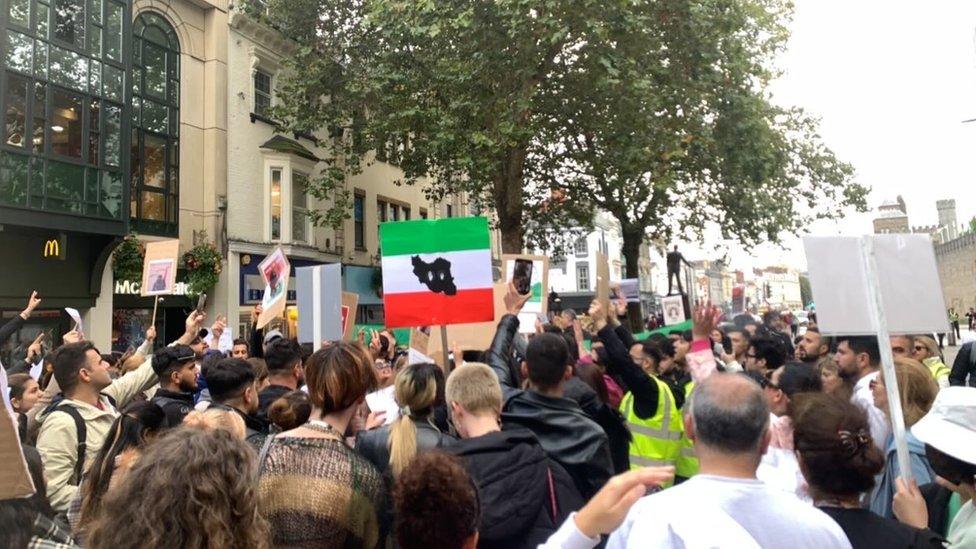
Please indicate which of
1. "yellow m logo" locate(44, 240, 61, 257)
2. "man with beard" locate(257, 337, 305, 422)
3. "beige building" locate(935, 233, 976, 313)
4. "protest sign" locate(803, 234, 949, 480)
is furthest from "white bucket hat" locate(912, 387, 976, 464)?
"beige building" locate(935, 233, 976, 313)

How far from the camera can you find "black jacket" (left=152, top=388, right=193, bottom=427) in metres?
4.28

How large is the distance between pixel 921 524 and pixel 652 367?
437cm

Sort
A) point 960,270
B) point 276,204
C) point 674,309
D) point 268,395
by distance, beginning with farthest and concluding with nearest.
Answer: point 960,270 < point 276,204 < point 674,309 < point 268,395

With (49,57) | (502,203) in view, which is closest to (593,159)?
(502,203)

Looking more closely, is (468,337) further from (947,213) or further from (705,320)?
(947,213)

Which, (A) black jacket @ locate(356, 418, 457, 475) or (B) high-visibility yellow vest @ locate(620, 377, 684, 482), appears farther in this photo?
(B) high-visibility yellow vest @ locate(620, 377, 684, 482)

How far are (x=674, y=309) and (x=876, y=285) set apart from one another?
10.2m

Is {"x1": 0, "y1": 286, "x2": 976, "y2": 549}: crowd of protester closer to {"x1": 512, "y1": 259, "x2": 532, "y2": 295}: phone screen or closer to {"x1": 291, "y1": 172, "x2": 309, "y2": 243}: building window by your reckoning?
{"x1": 512, "y1": 259, "x2": 532, "y2": 295}: phone screen

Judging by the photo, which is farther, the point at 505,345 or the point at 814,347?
the point at 814,347

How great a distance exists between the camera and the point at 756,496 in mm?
2080

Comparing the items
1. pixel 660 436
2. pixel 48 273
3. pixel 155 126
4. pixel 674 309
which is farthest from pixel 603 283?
pixel 155 126

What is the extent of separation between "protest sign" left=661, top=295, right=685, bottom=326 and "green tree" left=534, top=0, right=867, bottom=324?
4.01 meters

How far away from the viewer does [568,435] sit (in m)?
3.61

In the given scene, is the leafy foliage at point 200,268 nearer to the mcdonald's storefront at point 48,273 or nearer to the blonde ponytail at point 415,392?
the mcdonald's storefront at point 48,273
